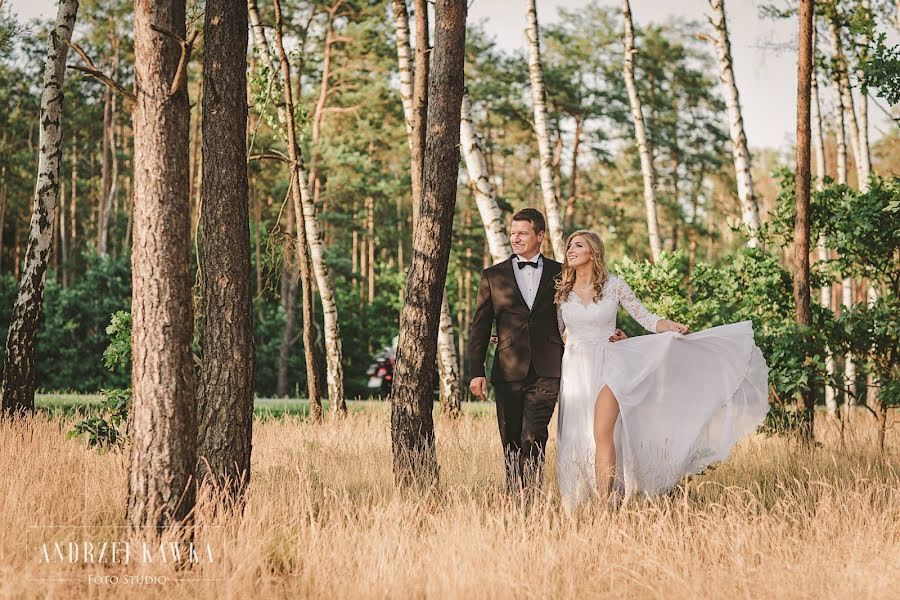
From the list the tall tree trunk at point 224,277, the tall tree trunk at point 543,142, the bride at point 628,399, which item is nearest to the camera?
the tall tree trunk at point 224,277

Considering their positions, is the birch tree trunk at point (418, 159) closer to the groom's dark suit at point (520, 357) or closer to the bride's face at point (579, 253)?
the groom's dark suit at point (520, 357)

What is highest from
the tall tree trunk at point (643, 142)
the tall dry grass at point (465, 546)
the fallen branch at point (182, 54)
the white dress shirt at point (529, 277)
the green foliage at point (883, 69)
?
the tall tree trunk at point (643, 142)

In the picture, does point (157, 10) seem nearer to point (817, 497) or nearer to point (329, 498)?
point (329, 498)

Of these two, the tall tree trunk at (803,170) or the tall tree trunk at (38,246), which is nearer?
the tall tree trunk at (803,170)

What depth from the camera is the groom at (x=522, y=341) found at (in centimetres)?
634

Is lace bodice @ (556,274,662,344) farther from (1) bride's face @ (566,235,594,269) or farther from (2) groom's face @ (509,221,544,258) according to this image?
(2) groom's face @ (509,221,544,258)

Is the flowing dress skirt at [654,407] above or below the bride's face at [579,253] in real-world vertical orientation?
below

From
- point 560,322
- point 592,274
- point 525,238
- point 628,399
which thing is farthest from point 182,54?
point 628,399

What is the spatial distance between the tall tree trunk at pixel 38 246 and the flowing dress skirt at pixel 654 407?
7205 millimetres

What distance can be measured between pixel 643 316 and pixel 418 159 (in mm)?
5496

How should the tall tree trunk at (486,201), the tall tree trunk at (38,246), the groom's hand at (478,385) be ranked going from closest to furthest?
the groom's hand at (478,385), the tall tree trunk at (38,246), the tall tree trunk at (486,201)

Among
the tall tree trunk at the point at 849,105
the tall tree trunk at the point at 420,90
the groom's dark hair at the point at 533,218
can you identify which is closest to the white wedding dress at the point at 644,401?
the groom's dark hair at the point at 533,218

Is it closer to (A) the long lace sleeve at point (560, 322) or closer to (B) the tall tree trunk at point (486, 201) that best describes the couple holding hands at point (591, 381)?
(A) the long lace sleeve at point (560, 322)

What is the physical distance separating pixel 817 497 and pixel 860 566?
6.69ft
